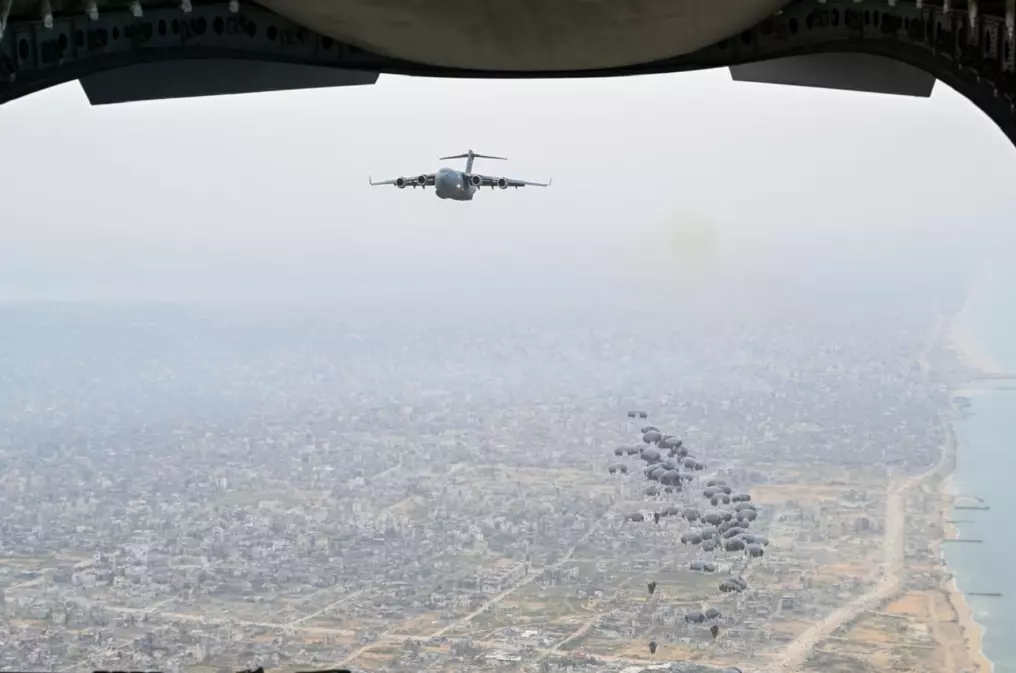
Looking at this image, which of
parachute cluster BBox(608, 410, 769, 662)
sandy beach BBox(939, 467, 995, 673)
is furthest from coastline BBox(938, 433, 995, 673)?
parachute cluster BBox(608, 410, 769, 662)

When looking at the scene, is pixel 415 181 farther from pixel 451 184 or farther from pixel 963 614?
pixel 963 614

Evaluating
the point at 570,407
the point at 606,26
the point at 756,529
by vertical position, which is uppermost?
the point at 606,26

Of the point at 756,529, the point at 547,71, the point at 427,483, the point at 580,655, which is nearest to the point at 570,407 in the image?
the point at 427,483

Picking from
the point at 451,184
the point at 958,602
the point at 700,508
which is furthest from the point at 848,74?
the point at 700,508

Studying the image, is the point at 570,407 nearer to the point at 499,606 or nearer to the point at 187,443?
the point at 499,606

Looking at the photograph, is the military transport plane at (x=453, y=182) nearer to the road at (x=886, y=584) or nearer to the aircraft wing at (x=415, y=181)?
the aircraft wing at (x=415, y=181)

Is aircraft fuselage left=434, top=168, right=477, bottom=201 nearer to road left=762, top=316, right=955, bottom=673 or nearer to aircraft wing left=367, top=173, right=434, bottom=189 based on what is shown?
aircraft wing left=367, top=173, right=434, bottom=189

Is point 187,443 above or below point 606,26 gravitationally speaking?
below
